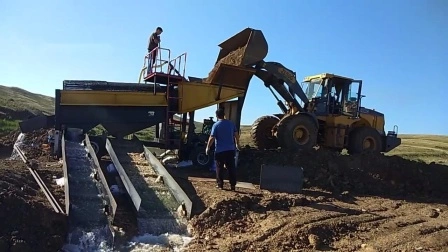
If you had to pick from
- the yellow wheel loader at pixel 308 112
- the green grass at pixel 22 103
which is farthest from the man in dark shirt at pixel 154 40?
the green grass at pixel 22 103

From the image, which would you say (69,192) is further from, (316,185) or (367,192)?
(367,192)

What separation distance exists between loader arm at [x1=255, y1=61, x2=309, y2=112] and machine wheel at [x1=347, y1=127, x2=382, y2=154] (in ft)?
7.03

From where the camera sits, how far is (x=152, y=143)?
13227 mm

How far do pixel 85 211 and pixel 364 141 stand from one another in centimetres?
996

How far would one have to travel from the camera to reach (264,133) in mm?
14945

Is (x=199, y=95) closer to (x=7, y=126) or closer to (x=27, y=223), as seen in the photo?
(x=27, y=223)

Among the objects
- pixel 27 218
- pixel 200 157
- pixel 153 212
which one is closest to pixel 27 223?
pixel 27 218

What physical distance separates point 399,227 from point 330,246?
1549 millimetres

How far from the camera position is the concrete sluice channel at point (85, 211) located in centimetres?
686

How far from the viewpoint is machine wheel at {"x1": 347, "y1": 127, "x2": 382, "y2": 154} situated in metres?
14.8

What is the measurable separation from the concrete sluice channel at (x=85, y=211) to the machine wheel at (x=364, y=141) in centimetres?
840

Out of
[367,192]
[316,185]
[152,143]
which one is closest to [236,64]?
[152,143]

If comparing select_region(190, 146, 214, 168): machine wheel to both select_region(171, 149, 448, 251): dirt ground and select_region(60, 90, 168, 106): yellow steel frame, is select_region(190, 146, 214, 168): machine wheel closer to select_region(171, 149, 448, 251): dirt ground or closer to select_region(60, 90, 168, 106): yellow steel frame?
select_region(171, 149, 448, 251): dirt ground

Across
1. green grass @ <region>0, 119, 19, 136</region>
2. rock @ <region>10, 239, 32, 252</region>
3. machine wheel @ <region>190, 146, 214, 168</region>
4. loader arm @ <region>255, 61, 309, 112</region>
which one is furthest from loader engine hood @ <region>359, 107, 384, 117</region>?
green grass @ <region>0, 119, 19, 136</region>
